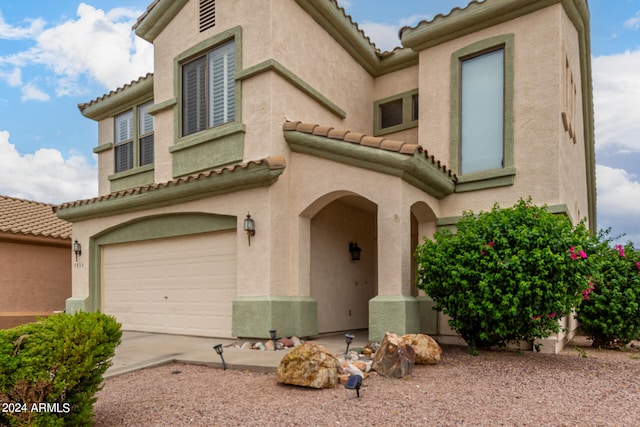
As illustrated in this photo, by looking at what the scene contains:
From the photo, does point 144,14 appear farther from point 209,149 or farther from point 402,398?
point 402,398

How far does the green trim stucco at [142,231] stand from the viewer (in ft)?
32.7

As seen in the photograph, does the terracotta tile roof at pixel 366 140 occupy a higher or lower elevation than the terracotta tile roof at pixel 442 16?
lower

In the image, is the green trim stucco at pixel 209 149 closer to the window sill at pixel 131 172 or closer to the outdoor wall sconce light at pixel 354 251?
the window sill at pixel 131 172

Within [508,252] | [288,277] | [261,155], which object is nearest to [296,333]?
[288,277]

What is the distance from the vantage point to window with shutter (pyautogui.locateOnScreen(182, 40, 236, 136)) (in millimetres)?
10344

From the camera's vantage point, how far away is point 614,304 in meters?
9.46

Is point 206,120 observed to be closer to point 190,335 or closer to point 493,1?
point 190,335

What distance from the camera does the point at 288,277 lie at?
9.22m

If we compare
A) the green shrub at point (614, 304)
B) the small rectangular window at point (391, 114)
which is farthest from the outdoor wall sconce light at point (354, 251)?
the green shrub at point (614, 304)

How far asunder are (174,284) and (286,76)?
215 inches

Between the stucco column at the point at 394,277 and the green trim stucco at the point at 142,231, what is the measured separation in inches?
130

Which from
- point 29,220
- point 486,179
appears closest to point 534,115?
point 486,179

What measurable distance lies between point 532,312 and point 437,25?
686 cm

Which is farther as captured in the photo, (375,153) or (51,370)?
(375,153)
